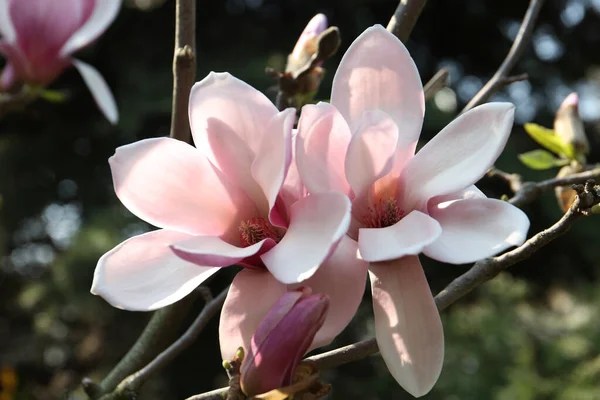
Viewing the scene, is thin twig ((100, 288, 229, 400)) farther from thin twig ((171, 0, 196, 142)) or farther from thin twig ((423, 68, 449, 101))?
thin twig ((423, 68, 449, 101))

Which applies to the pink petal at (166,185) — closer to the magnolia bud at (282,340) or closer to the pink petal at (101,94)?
the magnolia bud at (282,340)

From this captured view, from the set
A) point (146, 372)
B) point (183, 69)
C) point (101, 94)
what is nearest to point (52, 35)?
point (101, 94)

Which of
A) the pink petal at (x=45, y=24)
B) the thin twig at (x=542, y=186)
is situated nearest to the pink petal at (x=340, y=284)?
the thin twig at (x=542, y=186)

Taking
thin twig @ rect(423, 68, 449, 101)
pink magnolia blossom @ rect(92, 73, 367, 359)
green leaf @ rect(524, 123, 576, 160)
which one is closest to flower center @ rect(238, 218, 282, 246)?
pink magnolia blossom @ rect(92, 73, 367, 359)

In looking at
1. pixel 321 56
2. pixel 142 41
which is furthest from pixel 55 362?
pixel 321 56

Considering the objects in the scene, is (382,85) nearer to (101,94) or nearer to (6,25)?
(101,94)

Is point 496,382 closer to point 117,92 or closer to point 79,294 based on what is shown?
point 79,294

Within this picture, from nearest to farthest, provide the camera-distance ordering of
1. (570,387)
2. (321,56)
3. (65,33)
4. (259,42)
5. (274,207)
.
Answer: (274,207) < (321,56) < (65,33) < (570,387) < (259,42)
